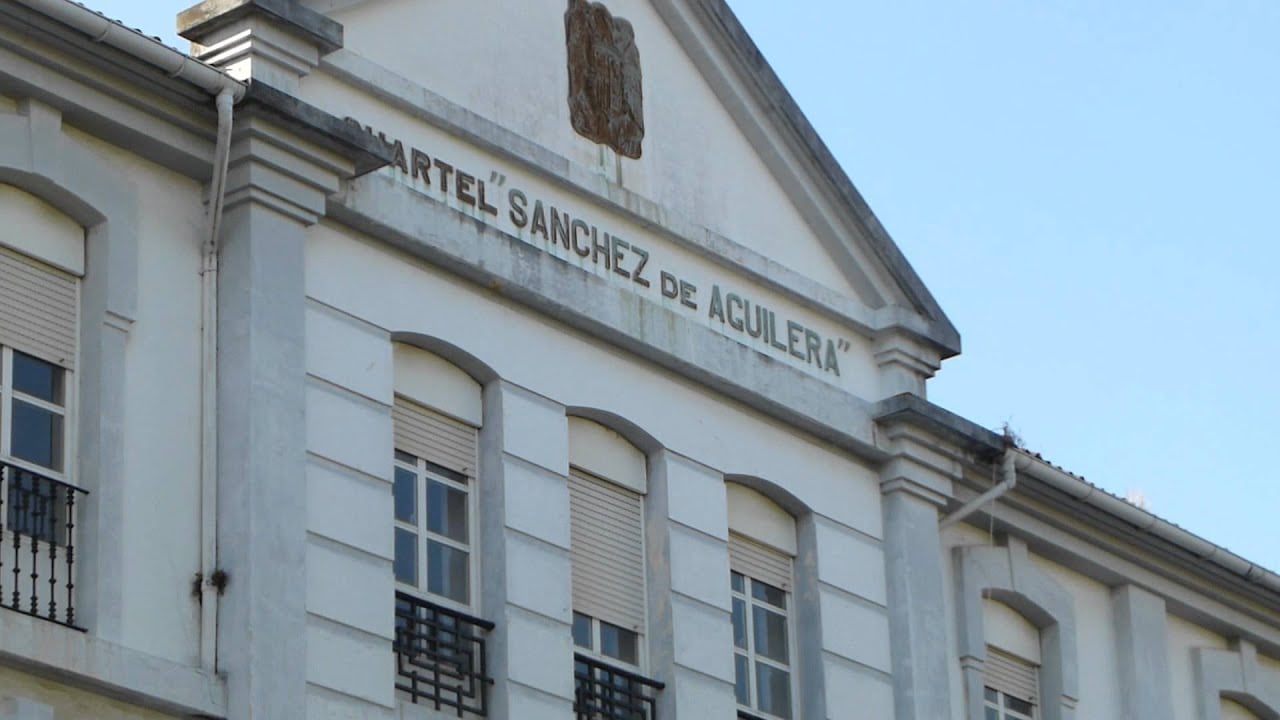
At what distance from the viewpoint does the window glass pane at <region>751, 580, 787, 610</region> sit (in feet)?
70.7

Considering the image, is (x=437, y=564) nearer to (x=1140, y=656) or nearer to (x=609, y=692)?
(x=609, y=692)

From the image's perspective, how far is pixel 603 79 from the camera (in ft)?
70.8

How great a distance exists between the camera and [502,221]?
2022 centimetres

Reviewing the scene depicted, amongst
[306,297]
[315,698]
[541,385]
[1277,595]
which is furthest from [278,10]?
[1277,595]

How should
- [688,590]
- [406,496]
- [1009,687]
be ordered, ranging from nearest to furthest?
[406,496], [688,590], [1009,687]

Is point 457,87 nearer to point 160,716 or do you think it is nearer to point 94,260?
point 94,260

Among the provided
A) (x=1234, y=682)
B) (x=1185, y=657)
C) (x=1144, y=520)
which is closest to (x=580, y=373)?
(x=1144, y=520)

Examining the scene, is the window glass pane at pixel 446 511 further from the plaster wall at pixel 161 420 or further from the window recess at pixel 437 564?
the plaster wall at pixel 161 420

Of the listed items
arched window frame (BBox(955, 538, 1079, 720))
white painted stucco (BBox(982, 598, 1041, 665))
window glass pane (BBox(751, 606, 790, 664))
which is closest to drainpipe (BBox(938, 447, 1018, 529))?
arched window frame (BBox(955, 538, 1079, 720))

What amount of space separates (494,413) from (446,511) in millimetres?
716

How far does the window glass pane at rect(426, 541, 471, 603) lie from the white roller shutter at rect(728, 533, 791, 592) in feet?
8.39

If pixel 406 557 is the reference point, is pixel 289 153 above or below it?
above

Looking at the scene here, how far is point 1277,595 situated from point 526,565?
881 centimetres

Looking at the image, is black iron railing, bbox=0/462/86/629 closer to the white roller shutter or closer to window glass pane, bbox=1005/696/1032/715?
the white roller shutter
